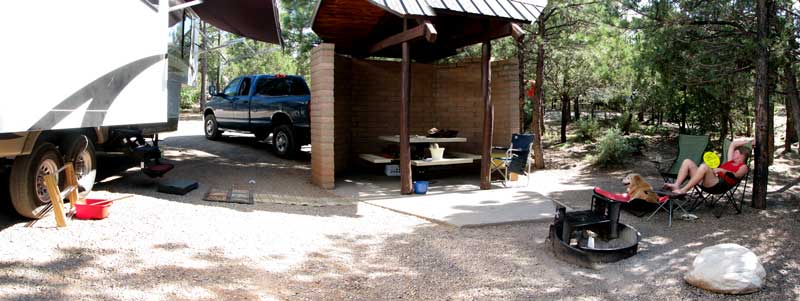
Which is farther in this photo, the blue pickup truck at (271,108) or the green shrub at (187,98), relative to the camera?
the green shrub at (187,98)

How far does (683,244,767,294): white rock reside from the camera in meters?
3.67

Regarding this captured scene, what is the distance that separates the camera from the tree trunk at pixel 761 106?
6062 millimetres

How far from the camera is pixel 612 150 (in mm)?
10555

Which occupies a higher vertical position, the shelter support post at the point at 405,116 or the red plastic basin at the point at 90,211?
the shelter support post at the point at 405,116

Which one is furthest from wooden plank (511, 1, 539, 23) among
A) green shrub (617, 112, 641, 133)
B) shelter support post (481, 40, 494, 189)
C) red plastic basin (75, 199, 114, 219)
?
green shrub (617, 112, 641, 133)

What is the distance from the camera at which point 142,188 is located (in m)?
6.38

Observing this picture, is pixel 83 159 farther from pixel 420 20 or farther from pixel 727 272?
pixel 727 272

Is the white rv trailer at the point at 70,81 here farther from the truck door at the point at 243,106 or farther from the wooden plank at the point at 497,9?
the truck door at the point at 243,106

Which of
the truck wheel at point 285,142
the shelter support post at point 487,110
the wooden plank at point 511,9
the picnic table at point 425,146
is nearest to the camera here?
the wooden plank at point 511,9

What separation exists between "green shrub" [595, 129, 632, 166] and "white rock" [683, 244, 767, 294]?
684cm

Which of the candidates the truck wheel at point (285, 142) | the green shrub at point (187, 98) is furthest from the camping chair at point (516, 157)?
the green shrub at point (187, 98)

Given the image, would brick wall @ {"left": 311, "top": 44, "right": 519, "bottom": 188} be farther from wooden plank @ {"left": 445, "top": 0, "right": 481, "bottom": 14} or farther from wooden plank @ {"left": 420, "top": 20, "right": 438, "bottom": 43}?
wooden plank @ {"left": 420, "top": 20, "right": 438, "bottom": 43}

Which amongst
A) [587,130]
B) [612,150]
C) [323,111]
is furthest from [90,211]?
[587,130]

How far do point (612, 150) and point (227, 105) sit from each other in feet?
26.0
